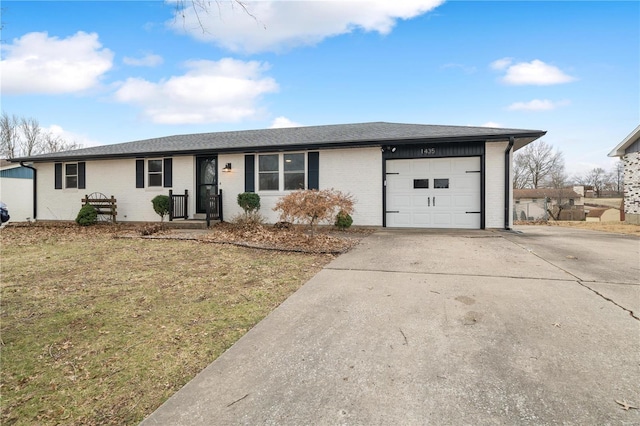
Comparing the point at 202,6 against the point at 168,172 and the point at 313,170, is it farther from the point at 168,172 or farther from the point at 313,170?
the point at 168,172

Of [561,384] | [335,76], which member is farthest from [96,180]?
[561,384]

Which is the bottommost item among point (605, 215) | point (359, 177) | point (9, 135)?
point (605, 215)

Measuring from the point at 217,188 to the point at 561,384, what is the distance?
448 inches

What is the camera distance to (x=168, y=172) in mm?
12125

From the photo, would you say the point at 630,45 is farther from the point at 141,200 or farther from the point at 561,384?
the point at 141,200

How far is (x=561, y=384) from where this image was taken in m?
1.99

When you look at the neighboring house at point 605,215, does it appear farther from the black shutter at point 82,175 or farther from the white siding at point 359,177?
the black shutter at point 82,175

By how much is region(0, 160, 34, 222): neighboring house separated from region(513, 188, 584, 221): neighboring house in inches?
1363

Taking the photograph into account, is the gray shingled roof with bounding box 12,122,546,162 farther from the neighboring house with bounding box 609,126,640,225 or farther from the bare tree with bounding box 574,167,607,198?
the bare tree with bounding box 574,167,607,198

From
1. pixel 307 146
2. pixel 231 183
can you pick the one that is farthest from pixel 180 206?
pixel 307 146

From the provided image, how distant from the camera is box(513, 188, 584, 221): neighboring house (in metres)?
21.4

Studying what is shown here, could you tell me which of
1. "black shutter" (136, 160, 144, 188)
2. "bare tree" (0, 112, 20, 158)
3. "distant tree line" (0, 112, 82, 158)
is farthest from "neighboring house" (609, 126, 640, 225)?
"bare tree" (0, 112, 20, 158)

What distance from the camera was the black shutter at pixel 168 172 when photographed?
12086 millimetres

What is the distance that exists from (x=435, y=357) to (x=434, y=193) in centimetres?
843
